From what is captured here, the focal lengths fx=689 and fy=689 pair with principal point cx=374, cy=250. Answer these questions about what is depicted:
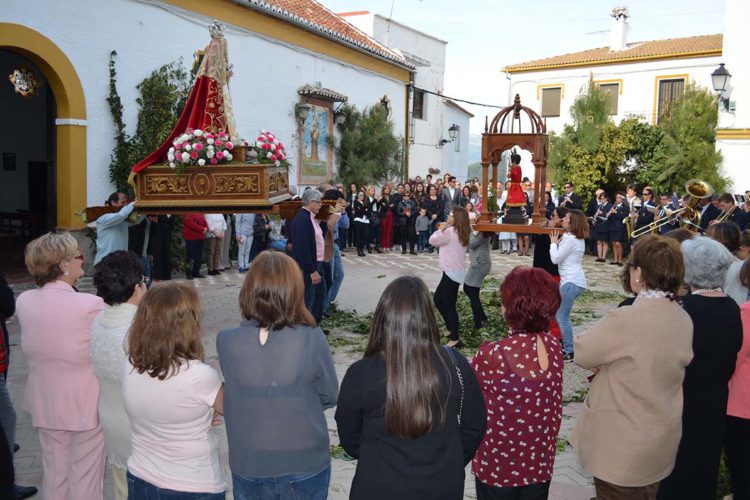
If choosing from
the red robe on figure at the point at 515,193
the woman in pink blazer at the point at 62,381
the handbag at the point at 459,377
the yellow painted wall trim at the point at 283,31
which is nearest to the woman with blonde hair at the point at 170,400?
the woman in pink blazer at the point at 62,381

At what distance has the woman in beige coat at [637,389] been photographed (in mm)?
3197

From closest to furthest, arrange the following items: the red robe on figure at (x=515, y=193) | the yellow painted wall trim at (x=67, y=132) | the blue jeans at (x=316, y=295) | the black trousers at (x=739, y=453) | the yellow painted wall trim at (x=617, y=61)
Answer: the black trousers at (x=739, y=453) → the red robe on figure at (x=515, y=193) → the blue jeans at (x=316, y=295) → the yellow painted wall trim at (x=67, y=132) → the yellow painted wall trim at (x=617, y=61)

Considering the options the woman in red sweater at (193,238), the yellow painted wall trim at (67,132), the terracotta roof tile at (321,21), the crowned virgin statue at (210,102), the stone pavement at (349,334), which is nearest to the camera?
the stone pavement at (349,334)

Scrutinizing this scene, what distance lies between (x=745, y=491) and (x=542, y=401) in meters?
1.72

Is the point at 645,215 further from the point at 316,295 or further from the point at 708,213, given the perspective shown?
the point at 316,295

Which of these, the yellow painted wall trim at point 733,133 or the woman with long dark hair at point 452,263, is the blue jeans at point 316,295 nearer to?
the woman with long dark hair at point 452,263

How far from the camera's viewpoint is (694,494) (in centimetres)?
380

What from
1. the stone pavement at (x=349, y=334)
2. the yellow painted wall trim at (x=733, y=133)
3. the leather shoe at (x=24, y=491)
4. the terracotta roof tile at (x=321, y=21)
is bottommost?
the leather shoe at (x=24, y=491)

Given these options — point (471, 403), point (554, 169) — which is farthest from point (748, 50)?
point (471, 403)

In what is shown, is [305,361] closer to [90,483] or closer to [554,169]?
[90,483]

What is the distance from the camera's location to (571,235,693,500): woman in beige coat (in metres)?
3.20

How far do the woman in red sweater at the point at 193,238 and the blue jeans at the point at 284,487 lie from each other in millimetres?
10143

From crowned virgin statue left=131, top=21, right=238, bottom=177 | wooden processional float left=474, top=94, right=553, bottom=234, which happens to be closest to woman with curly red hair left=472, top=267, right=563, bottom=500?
wooden processional float left=474, top=94, right=553, bottom=234

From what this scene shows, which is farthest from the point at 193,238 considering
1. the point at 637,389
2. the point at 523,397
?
the point at 637,389
